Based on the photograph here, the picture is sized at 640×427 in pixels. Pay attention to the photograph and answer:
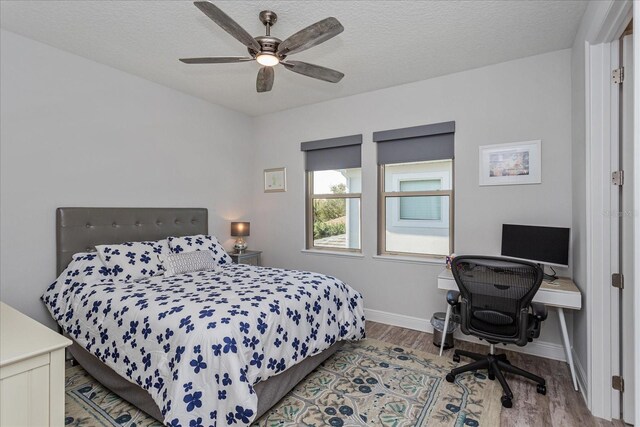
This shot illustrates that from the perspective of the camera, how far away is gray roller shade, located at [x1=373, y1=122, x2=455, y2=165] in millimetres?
3260

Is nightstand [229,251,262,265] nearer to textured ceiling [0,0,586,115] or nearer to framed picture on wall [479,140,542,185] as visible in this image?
textured ceiling [0,0,586,115]

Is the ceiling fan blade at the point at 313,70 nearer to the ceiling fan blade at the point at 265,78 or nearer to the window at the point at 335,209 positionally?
the ceiling fan blade at the point at 265,78

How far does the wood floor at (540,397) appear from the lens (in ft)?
6.32

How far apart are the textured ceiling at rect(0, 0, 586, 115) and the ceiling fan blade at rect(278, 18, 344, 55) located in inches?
14.8

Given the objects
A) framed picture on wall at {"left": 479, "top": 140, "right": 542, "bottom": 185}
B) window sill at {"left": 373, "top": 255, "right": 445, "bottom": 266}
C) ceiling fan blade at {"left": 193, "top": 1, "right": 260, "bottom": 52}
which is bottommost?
window sill at {"left": 373, "top": 255, "right": 445, "bottom": 266}

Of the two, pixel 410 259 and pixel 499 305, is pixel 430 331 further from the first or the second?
pixel 499 305

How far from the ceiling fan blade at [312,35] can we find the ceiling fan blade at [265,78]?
353mm

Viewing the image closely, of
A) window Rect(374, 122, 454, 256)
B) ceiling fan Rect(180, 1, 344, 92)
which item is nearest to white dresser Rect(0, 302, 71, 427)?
ceiling fan Rect(180, 1, 344, 92)

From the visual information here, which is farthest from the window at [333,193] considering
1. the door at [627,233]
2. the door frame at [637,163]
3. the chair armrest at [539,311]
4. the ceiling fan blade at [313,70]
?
the door frame at [637,163]

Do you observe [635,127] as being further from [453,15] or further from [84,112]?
[84,112]

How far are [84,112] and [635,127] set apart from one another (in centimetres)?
382

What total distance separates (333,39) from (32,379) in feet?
9.02

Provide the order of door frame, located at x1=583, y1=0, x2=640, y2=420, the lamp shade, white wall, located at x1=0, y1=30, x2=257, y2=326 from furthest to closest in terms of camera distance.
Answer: the lamp shade → white wall, located at x1=0, y1=30, x2=257, y2=326 → door frame, located at x1=583, y1=0, x2=640, y2=420

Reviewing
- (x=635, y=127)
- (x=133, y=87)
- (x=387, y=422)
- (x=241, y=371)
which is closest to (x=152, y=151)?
(x=133, y=87)
